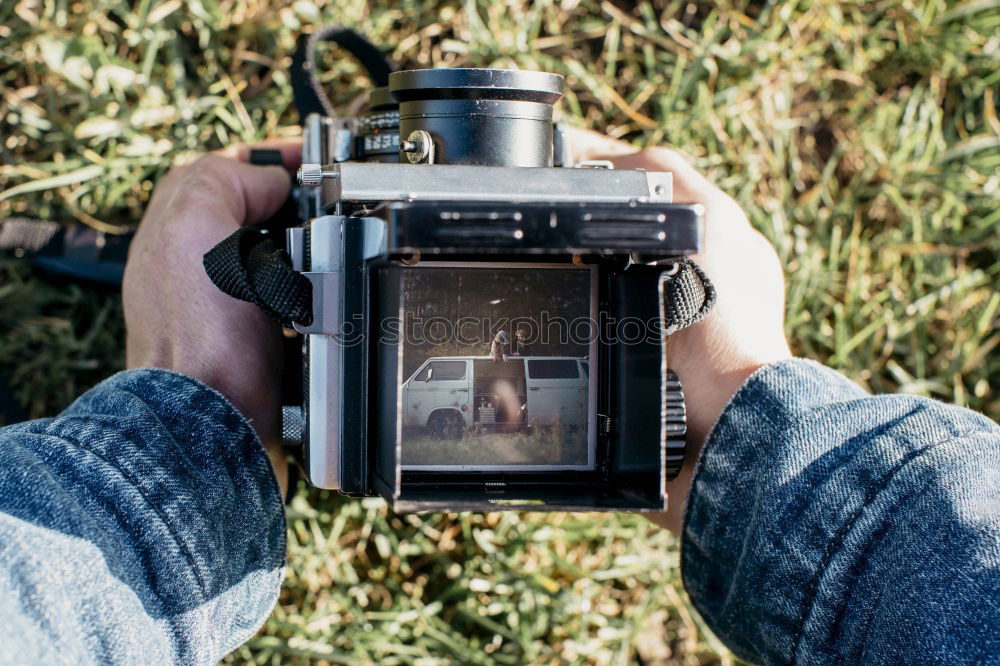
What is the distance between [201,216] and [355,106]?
20.9 inches

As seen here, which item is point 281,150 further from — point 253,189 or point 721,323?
point 721,323

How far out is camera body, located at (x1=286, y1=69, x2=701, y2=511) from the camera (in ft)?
3.90

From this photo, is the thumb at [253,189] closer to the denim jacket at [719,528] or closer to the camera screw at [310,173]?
the denim jacket at [719,528]

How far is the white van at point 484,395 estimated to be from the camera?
1.25m

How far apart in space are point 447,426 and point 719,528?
51 centimetres

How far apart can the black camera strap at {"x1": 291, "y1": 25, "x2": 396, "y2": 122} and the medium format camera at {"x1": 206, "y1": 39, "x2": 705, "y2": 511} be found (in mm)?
601

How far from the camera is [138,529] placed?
1.24 m

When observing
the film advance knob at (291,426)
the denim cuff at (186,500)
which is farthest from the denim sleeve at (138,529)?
the film advance knob at (291,426)

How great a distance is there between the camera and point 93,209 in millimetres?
2141

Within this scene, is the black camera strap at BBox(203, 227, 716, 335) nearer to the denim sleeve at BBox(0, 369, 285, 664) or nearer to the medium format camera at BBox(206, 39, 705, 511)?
the medium format camera at BBox(206, 39, 705, 511)

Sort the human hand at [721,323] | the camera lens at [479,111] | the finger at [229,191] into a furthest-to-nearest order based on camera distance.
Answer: the finger at [229,191] < the human hand at [721,323] < the camera lens at [479,111]

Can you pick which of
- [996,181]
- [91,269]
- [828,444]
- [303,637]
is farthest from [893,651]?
[91,269]

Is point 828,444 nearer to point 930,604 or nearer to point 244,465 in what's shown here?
point 930,604

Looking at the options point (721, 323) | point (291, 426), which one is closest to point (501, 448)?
point (291, 426)
